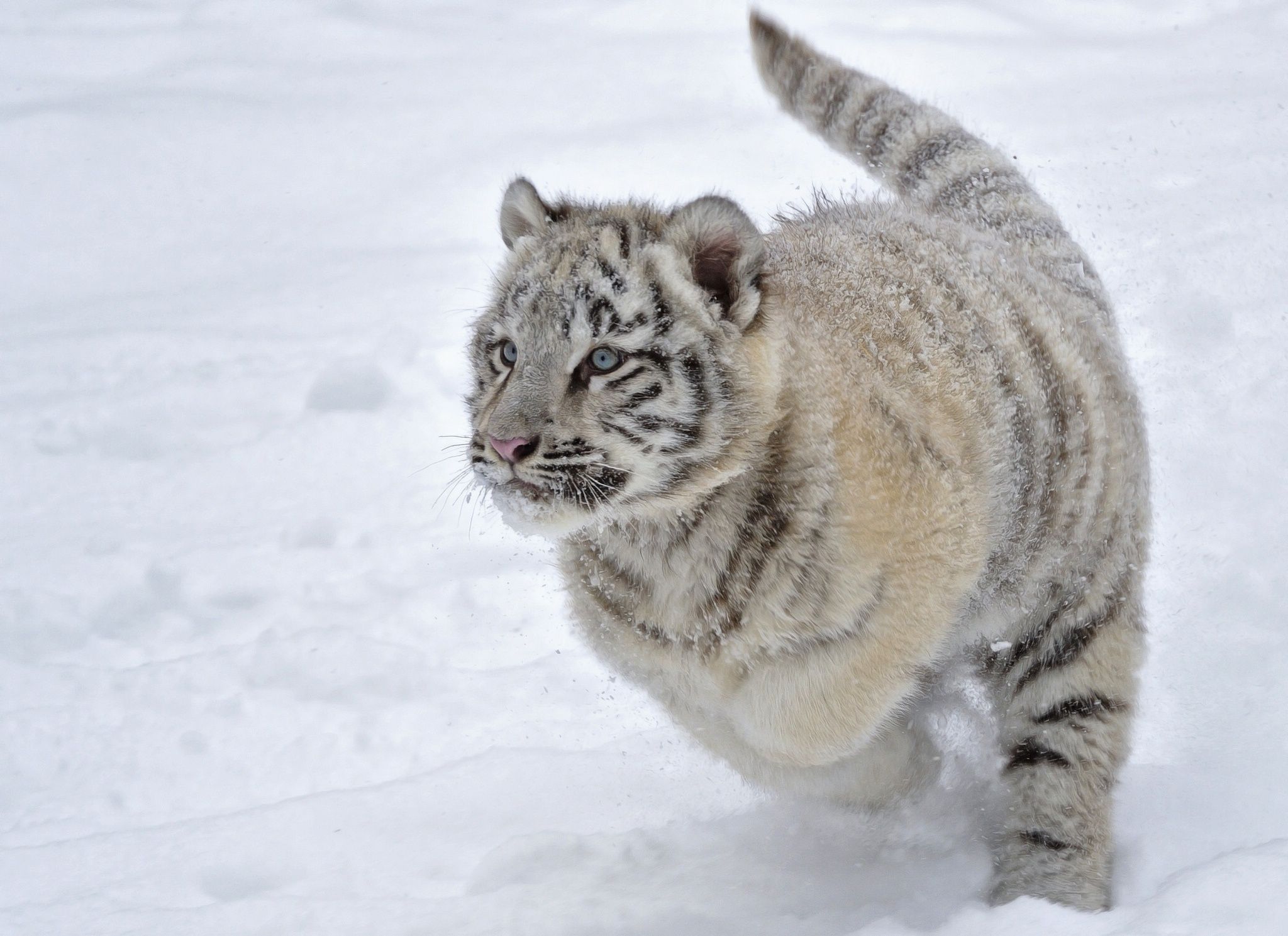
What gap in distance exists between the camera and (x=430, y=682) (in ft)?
15.4

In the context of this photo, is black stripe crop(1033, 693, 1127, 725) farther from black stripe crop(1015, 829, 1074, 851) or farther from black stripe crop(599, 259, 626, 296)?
black stripe crop(599, 259, 626, 296)

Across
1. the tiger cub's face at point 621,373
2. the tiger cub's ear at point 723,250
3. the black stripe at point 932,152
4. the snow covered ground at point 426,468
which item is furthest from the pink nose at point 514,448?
the black stripe at point 932,152

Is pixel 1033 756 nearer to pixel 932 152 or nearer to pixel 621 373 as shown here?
pixel 621 373

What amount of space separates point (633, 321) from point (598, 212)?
509mm

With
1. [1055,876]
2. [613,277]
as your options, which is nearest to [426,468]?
[613,277]

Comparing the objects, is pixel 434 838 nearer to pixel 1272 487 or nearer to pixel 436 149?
pixel 1272 487

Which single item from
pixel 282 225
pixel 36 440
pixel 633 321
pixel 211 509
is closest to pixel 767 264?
pixel 633 321

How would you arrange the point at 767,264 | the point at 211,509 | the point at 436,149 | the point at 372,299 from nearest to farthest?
1. the point at 767,264
2. the point at 211,509
3. the point at 372,299
4. the point at 436,149

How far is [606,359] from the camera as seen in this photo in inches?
118

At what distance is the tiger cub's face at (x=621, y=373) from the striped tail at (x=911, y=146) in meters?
1.71

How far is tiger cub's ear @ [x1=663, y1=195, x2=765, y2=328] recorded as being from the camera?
3039mm

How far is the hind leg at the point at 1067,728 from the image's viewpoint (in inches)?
148

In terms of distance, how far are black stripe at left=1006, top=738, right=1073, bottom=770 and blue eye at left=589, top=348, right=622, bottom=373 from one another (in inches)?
79.1

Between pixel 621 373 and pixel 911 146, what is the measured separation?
7.59ft
